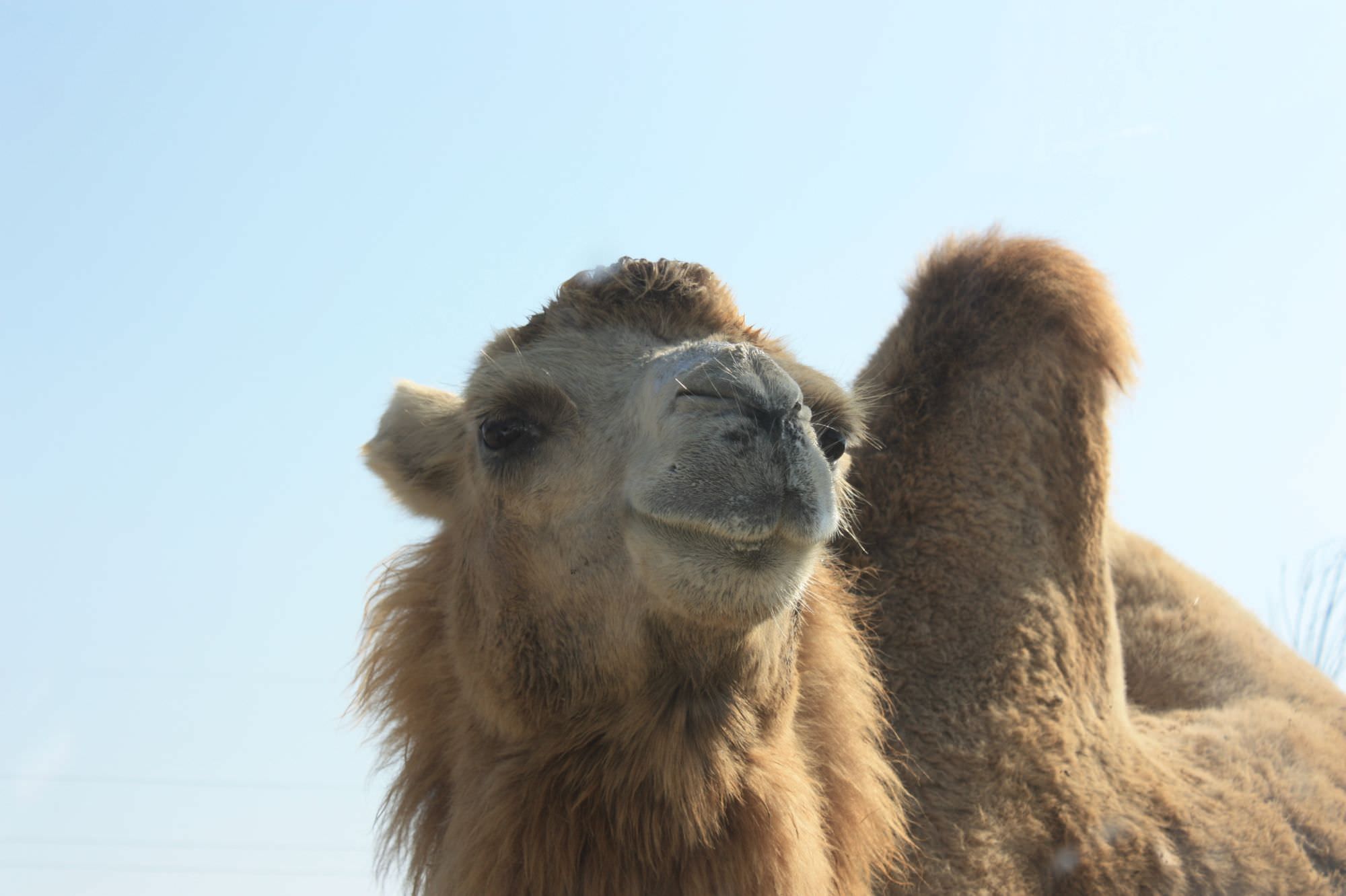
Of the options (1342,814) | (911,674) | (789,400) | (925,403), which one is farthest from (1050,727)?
(789,400)

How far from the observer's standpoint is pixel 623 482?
3219mm

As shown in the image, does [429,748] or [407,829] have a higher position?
[429,748]

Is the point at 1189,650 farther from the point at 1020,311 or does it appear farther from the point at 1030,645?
the point at 1020,311

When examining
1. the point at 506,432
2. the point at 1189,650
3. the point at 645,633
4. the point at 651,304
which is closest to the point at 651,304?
the point at 651,304

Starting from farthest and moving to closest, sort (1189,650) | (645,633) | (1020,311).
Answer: (1189,650) < (1020,311) < (645,633)

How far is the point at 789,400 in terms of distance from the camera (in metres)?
2.96

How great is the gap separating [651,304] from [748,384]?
2.52 feet

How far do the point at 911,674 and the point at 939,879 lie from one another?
0.67m

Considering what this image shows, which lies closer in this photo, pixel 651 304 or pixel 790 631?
pixel 790 631

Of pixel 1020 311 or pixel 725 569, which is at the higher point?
pixel 1020 311

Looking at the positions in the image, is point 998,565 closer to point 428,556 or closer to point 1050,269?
point 1050,269

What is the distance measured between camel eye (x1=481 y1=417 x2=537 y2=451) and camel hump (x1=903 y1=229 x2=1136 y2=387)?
1856 millimetres

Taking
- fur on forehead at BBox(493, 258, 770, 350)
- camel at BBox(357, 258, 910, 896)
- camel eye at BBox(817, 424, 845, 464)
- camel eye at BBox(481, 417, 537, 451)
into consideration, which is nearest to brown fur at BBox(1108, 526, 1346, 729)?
camel at BBox(357, 258, 910, 896)

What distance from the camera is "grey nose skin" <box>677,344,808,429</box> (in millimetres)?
2930
